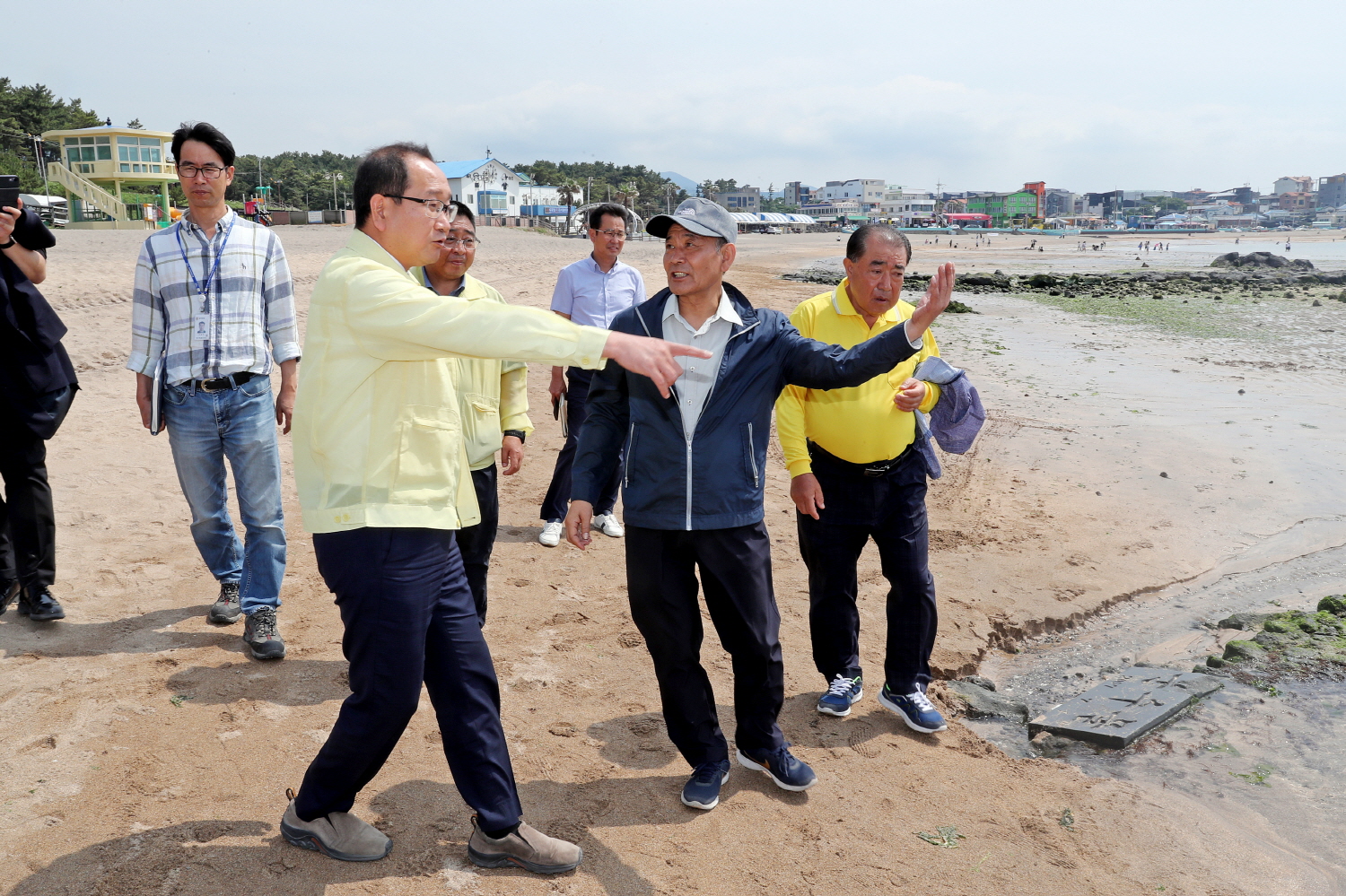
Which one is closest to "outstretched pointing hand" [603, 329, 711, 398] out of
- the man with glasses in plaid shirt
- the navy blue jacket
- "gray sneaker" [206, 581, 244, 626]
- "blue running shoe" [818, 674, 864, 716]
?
the navy blue jacket

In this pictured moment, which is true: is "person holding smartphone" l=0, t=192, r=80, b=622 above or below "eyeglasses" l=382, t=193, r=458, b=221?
below

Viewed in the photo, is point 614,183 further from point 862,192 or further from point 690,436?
point 690,436

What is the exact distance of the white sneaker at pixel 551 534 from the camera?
6.28 meters

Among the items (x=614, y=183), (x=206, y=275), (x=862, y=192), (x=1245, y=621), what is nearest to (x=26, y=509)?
(x=206, y=275)

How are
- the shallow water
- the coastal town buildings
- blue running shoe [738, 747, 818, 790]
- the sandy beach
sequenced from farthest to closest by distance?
the coastal town buildings, the shallow water, blue running shoe [738, 747, 818, 790], the sandy beach

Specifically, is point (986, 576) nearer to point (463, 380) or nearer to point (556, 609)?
point (556, 609)

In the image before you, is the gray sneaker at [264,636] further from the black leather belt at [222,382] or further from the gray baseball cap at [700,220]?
the gray baseball cap at [700,220]

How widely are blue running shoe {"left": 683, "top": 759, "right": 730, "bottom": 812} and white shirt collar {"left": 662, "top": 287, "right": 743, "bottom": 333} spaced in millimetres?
1585

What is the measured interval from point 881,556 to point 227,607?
328cm

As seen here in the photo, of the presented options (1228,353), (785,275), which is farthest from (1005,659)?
(785,275)

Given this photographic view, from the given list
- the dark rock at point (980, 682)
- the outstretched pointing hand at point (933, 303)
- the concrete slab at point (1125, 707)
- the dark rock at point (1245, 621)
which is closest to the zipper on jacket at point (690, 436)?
the outstretched pointing hand at point (933, 303)

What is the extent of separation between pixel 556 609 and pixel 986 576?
9.04ft

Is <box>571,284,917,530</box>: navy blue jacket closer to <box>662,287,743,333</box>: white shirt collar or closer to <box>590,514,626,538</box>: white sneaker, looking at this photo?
<box>662,287,743,333</box>: white shirt collar

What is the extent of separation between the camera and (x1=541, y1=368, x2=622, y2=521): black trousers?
239 inches
